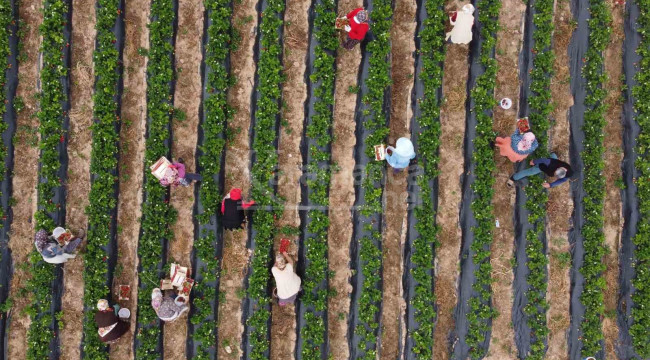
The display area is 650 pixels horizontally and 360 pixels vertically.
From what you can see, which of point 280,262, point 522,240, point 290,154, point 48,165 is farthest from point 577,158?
point 48,165

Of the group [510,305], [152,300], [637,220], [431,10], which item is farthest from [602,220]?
[152,300]

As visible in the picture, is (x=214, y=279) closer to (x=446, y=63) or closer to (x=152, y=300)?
(x=152, y=300)

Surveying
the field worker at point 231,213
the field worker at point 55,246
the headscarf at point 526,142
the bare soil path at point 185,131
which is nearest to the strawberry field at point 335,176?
the bare soil path at point 185,131

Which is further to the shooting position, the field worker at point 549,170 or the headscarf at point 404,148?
the headscarf at point 404,148

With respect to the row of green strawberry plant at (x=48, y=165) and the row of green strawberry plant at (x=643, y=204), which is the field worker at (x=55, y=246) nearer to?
the row of green strawberry plant at (x=48, y=165)

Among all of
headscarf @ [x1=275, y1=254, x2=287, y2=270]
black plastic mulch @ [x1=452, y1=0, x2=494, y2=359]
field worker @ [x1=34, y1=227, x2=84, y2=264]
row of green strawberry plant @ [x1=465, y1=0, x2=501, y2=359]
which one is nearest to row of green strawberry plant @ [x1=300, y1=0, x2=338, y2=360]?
headscarf @ [x1=275, y1=254, x2=287, y2=270]

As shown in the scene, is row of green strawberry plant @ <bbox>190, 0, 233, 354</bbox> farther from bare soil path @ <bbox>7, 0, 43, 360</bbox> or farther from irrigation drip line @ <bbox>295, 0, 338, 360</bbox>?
bare soil path @ <bbox>7, 0, 43, 360</bbox>
